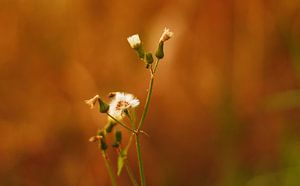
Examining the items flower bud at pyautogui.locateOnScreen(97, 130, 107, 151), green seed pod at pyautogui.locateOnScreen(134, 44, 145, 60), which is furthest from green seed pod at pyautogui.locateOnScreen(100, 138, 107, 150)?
green seed pod at pyautogui.locateOnScreen(134, 44, 145, 60)

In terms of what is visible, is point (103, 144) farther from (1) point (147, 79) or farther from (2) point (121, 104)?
(1) point (147, 79)

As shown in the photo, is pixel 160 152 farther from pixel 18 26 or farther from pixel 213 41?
pixel 18 26

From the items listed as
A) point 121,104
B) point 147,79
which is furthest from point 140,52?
point 147,79

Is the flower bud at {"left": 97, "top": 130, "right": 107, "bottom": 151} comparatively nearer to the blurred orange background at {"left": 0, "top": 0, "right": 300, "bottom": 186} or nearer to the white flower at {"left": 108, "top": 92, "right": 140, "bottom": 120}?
the white flower at {"left": 108, "top": 92, "right": 140, "bottom": 120}

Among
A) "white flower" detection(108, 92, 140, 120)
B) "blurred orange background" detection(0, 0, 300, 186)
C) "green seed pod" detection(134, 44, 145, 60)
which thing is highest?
"blurred orange background" detection(0, 0, 300, 186)

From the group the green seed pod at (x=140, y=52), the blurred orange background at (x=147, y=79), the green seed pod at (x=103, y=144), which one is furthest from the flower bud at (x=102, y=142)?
the blurred orange background at (x=147, y=79)

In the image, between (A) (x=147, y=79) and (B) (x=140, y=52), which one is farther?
(A) (x=147, y=79)

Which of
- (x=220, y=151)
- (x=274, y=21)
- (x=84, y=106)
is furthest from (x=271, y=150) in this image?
A: (x=84, y=106)

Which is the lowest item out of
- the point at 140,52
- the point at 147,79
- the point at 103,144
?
the point at 103,144

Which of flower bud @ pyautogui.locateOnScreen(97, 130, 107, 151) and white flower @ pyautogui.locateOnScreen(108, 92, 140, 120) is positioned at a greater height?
white flower @ pyautogui.locateOnScreen(108, 92, 140, 120)
